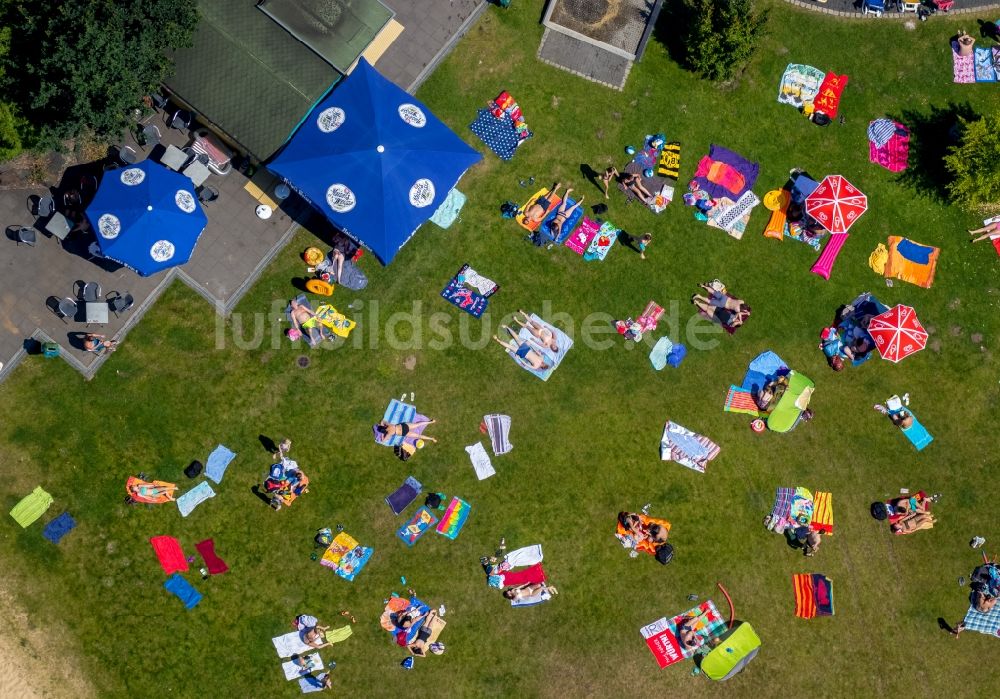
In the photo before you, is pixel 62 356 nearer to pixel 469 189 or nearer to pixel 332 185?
pixel 332 185

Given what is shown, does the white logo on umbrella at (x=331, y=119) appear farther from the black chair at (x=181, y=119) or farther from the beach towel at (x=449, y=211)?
the black chair at (x=181, y=119)

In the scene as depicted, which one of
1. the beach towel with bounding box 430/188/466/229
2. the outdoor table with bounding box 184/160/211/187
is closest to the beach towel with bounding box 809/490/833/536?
the beach towel with bounding box 430/188/466/229

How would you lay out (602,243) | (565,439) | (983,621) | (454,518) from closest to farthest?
(454,518) < (565,439) < (602,243) < (983,621)

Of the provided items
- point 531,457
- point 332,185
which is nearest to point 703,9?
point 332,185

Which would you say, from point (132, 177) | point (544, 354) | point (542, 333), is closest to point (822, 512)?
point (544, 354)

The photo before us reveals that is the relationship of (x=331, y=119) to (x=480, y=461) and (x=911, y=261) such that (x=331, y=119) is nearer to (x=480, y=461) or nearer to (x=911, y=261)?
(x=480, y=461)

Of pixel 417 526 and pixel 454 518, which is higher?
pixel 454 518

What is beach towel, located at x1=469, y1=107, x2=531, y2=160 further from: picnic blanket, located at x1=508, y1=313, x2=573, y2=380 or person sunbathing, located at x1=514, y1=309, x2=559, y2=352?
picnic blanket, located at x1=508, y1=313, x2=573, y2=380
